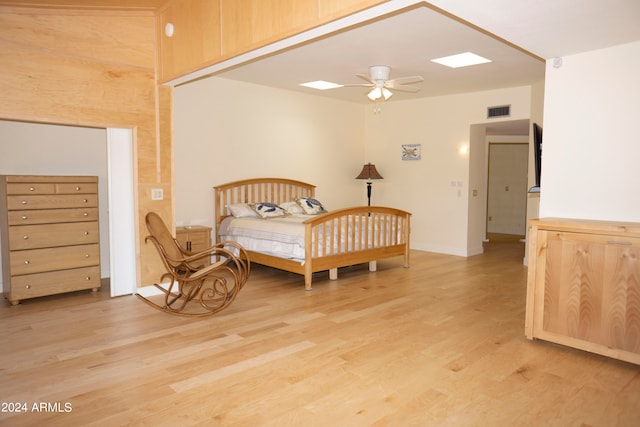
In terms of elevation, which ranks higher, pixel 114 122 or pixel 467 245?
pixel 114 122

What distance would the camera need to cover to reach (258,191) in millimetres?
6695

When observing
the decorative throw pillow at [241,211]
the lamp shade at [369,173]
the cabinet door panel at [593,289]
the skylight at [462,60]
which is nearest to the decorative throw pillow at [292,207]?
the decorative throw pillow at [241,211]

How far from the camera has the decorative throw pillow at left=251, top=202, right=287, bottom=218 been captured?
6.00 m

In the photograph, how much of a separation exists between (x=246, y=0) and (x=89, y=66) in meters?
1.83

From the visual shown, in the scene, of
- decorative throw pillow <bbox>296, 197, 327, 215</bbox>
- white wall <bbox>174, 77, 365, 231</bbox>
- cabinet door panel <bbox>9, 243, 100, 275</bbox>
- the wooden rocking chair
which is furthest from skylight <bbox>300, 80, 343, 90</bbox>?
cabinet door panel <bbox>9, 243, 100, 275</bbox>

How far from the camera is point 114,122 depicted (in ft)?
14.1

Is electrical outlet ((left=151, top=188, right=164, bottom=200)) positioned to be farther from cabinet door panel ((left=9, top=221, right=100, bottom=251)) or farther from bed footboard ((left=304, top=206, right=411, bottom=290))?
bed footboard ((left=304, top=206, right=411, bottom=290))

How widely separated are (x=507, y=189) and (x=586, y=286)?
280 inches

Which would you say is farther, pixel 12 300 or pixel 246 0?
pixel 12 300

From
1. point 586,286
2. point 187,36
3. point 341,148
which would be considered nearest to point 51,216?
point 187,36

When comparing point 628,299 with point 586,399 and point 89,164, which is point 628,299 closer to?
point 586,399

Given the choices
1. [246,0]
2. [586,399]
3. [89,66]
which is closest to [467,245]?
[586,399]

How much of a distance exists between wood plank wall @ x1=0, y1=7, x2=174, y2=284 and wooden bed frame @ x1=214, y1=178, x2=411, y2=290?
58.9 inches

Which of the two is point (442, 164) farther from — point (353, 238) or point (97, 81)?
point (97, 81)
